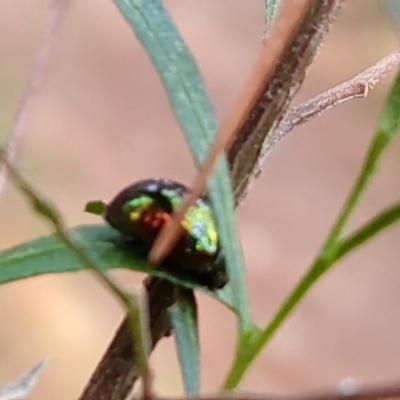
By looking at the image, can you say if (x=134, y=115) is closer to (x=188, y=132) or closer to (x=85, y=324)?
(x=85, y=324)

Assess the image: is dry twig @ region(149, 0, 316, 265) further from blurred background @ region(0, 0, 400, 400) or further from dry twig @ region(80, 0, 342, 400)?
blurred background @ region(0, 0, 400, 400)

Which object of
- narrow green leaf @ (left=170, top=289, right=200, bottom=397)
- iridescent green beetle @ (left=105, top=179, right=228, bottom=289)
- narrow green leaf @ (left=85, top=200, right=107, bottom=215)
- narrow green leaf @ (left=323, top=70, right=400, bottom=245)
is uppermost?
narrow green leaf @ (left=323, top=70, right=400, bottom=245)

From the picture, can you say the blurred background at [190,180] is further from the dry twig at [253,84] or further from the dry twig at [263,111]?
the dry twig at [253,84]

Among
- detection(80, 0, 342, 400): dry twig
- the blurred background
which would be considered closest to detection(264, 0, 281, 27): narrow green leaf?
detection(80, 0, 342, 400): dry twig

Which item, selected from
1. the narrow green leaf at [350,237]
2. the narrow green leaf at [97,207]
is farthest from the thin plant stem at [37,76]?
the narrow green leaf at [350,237]

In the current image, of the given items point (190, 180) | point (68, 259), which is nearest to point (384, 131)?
point (68, 259)

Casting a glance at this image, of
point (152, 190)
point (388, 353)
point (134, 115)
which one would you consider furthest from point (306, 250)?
point (152, 190)
